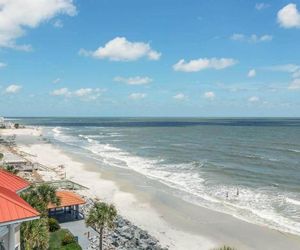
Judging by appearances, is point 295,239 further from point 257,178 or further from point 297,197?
point 257,178

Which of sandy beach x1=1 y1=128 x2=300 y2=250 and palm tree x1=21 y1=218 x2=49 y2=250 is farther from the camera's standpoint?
sandy beach x1=1 y1=128 x2=300 y2=250

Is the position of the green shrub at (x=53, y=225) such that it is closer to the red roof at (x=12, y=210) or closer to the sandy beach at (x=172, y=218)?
→ the sandy beach at (x=172, y=218)

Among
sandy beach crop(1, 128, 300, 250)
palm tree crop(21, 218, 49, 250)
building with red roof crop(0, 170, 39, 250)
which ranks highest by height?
building with red roof crop(0, 170, 39, 250)

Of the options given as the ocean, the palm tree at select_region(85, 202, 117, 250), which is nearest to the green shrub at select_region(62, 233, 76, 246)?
the palm tree at select_region(85, 202, 117, 250)

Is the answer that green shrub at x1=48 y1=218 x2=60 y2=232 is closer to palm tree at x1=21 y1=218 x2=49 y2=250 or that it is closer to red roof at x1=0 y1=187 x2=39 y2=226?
palm tree at x1=21 y1=218 x2=49 y2=250

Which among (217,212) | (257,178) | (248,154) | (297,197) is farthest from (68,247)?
(248,154)

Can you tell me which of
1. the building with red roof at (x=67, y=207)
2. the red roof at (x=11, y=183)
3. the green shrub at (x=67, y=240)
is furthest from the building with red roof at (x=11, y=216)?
the building with red roof at (x=67, y=207)

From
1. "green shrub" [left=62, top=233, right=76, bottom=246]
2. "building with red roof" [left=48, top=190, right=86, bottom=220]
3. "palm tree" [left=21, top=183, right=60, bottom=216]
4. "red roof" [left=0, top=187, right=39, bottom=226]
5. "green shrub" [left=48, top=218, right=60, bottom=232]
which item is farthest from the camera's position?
"building with red roof" [left=48, top=190, right=86, bottom=220]
